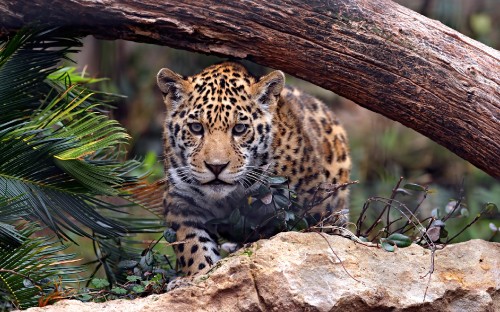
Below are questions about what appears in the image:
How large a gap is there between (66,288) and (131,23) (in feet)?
6.90

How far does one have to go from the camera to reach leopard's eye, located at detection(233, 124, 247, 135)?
7.78 meters

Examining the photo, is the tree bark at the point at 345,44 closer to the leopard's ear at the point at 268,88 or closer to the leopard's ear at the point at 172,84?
the leopard's ear at the point at 268,88

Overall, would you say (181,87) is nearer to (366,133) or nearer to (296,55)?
(296,55)

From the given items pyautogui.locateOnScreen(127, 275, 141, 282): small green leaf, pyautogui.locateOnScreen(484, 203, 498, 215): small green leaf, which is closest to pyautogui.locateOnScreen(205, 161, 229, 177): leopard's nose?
pyautogui.locateOnScreen(127, 275, 141, 282): small green leaf

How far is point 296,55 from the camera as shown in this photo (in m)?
7.26

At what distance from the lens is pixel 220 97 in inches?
309

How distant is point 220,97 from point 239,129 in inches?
12.7

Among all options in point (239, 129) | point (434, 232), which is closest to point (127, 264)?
point (239, 129)

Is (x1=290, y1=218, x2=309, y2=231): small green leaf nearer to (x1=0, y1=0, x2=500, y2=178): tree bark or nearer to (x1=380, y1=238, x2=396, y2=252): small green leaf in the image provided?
(x1=380, y1=238, x2=396, y2=252): small green leaf

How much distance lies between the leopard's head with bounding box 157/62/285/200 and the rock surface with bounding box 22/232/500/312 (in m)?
1.24

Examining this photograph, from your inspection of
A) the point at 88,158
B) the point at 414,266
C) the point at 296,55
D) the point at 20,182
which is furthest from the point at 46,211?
the point at 414,266

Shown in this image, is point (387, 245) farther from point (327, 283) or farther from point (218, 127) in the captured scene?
point (218, 127)

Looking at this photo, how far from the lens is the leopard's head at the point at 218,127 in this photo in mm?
7561

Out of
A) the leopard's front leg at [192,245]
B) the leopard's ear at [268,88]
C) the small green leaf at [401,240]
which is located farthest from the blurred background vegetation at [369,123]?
the small green leaf at [401,240]
